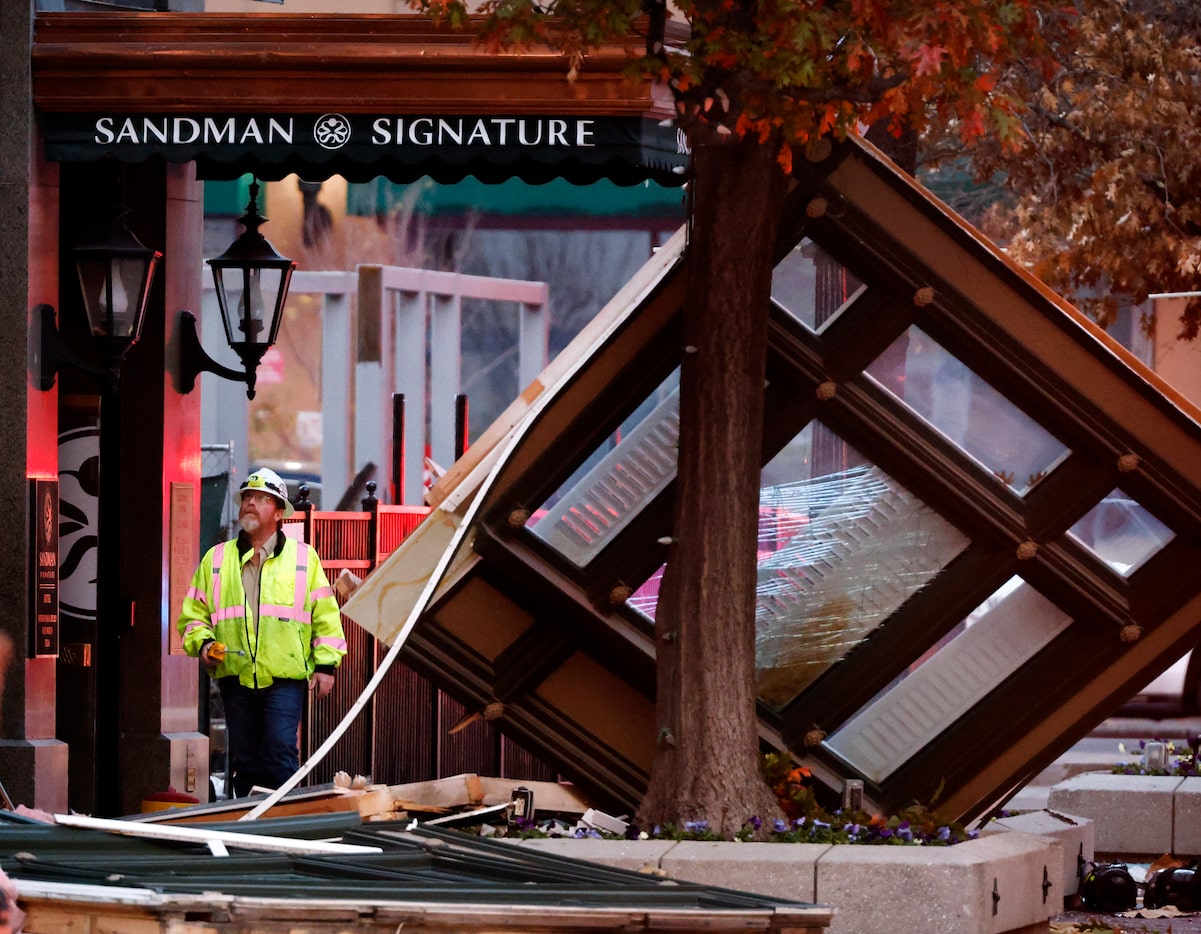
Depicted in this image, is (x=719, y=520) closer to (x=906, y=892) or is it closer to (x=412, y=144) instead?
(x=906, y=892)

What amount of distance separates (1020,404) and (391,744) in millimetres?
5279

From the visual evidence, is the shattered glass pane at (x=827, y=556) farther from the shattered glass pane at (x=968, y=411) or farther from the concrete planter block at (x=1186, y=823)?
the concrete planter block at (x=1186, y=823)

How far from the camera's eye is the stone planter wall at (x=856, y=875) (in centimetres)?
828

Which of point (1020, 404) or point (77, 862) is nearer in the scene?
point (77, 862)

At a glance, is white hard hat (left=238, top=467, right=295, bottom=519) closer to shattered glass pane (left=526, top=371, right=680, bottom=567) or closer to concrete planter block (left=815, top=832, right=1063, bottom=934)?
shattered glass pane (left=526, top=371, right=680, bottom=567)

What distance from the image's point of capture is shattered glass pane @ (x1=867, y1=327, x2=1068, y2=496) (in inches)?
388

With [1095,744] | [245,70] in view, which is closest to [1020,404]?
[245,70]

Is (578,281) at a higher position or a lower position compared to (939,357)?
higher

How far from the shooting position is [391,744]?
13633 mm

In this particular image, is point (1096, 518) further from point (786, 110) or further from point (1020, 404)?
point (786, 110)

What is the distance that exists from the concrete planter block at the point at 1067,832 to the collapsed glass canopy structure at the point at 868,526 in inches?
40.9

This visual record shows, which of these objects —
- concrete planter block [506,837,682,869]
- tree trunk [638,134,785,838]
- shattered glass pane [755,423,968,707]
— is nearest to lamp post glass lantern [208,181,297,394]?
shattered glass pane [755,423,968,707]

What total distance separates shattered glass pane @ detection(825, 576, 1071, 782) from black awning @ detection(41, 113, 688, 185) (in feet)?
8.40

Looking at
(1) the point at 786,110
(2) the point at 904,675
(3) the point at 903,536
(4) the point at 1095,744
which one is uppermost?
(1) the point at 786,110
